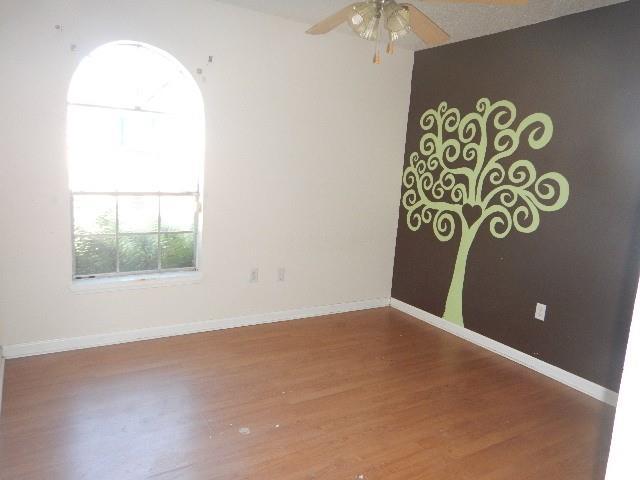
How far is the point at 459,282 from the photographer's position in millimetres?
3836

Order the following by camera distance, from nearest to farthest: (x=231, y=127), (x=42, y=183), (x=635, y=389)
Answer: (x=635, y=389), (x=42, y=183), (x=231, y=127)

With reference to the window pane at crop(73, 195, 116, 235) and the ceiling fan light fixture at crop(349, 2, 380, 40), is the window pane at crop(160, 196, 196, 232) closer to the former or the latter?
the window pane at crop(73, 195, 116, 235)

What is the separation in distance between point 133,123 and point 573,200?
303 centimetres

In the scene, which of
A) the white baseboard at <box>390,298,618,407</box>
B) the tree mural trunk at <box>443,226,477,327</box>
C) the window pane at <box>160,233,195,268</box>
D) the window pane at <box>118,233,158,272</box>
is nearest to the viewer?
the white baseboard at <box>390,298,618,407</box>

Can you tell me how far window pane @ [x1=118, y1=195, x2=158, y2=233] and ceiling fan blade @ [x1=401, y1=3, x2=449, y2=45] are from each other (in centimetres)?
215

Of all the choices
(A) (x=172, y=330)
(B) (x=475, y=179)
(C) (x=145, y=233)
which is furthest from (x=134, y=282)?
(B) (x=475, y=179)

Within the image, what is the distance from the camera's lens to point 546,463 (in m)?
2.22

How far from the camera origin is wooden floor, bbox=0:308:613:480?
2078 millimetres

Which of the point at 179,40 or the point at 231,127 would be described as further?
the point at 231,127

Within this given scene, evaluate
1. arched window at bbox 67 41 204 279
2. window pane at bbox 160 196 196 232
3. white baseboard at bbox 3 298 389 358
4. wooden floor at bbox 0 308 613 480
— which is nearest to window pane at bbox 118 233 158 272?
arched window at bbox 67 41 204 279

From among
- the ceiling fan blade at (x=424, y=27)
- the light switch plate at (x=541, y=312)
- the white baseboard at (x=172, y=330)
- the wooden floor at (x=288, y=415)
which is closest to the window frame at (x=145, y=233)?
the white baseboard at (x=172, y=330)

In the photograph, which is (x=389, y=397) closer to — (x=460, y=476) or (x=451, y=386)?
(x=451, y=386)

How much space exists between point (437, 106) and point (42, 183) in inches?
121

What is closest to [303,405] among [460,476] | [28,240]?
[460,476]
